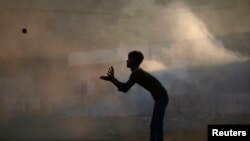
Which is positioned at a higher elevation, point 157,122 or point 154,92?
point 154,92

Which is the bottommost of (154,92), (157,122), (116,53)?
(157,122)

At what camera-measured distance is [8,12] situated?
751 centimetres

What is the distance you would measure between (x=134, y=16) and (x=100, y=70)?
1216 mm

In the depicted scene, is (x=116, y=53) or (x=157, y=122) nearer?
(x=157, y=122)

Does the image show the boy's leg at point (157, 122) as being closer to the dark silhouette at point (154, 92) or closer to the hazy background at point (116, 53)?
the dark silhouette at point (154, 92)

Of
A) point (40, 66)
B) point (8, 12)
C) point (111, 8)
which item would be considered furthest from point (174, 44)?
point (8, 12)

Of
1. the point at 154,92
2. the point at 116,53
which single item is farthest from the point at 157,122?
the point at 116,53

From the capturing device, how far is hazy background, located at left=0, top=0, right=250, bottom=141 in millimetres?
7434

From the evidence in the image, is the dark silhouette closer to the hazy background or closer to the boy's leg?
the boy's leg

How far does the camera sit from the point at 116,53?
7.56 metres

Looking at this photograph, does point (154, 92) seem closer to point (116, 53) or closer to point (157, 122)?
point (157, 122)

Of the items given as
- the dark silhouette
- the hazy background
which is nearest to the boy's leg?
the dark silhouette

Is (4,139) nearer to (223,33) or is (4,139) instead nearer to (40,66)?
(40,66)

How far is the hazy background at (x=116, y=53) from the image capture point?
7434mm
